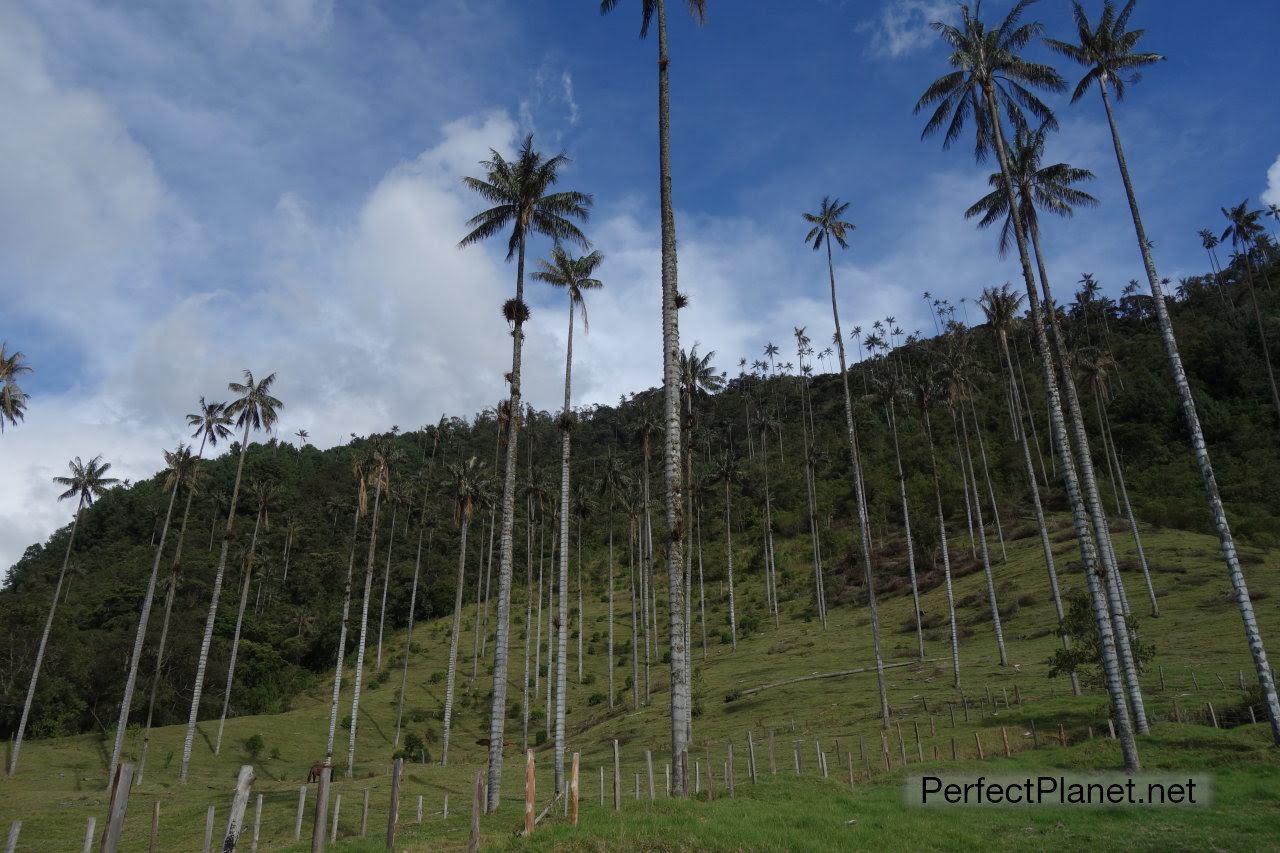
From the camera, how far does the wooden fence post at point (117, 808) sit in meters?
6.86

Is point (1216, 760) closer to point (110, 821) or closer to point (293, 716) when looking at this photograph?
point (110, 821)

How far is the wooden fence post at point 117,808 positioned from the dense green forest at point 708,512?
1488 inches

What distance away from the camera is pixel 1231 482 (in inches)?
2660

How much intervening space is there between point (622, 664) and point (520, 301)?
51.0 metres

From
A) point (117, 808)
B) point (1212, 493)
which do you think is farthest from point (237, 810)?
point (1212, 493)

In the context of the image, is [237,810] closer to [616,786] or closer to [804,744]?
[616,786]

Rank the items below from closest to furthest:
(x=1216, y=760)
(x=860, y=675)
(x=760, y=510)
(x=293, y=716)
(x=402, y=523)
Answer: (x=1216, y=760) → (x=860, y=675) → (x=293, y=716) → (x=760, y=510) → (x=402, y=523)

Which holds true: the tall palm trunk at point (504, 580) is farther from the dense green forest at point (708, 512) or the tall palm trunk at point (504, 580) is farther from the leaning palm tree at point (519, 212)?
the dense green forest at point (708, 512)

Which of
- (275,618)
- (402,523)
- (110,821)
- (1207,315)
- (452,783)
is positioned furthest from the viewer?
(402,523)

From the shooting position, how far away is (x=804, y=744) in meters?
32.3

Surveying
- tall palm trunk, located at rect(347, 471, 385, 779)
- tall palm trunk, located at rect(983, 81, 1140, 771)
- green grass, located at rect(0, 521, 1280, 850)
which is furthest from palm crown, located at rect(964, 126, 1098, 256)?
tall palm trunk, located at rect(347, 471, 385, 779)

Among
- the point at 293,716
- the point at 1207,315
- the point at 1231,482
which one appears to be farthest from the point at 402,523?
the point at 1207,315

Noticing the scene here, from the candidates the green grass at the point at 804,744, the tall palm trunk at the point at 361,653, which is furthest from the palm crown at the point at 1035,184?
the tall palm trunk at the point at 361,653

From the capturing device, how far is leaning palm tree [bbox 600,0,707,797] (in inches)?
664
